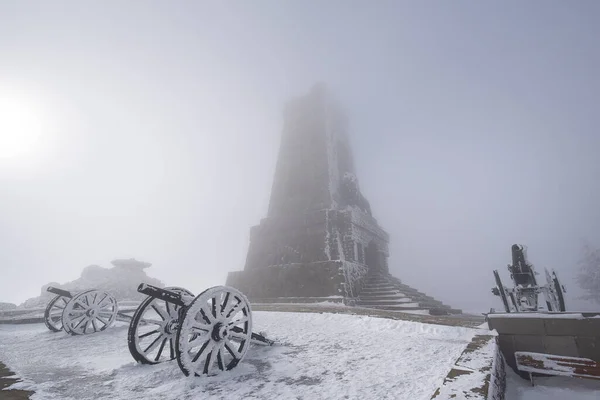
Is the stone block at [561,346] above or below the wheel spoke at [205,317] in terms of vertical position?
below

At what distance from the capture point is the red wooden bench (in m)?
3.24

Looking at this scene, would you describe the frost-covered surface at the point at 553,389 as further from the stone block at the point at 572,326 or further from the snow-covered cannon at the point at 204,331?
the snow-covered cannon at the point at 204,331

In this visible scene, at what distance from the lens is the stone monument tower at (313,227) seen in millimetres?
12844

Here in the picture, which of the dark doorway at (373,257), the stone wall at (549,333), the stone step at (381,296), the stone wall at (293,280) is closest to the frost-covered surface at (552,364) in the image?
the stone wall at (549,333)

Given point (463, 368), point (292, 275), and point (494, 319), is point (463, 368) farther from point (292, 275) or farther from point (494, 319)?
point (292, 275)

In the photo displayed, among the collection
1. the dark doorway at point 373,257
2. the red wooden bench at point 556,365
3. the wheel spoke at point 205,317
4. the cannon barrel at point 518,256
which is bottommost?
the red wooden bench at point 556,365

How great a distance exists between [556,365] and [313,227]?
11.4m

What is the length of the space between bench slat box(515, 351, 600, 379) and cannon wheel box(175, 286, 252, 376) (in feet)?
11.4

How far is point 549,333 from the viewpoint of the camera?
3.73 m

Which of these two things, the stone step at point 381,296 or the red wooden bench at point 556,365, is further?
the stone step at point 381,296

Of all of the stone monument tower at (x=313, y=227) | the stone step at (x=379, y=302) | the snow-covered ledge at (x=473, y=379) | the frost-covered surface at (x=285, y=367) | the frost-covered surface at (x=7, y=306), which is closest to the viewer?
the snow-covered ledge at (x=473, y=379)

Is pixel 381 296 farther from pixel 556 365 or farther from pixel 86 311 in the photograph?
pixel 86 311

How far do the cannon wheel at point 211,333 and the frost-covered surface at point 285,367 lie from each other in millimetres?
165

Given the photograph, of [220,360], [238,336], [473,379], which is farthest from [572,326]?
[220,360]
